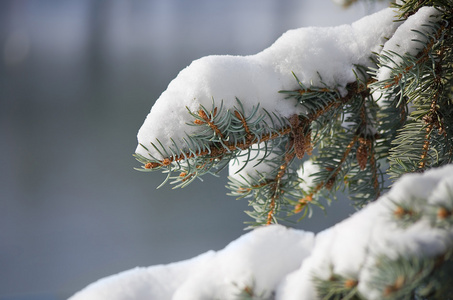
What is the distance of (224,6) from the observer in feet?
5.54

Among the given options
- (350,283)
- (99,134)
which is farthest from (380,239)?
(99,134)

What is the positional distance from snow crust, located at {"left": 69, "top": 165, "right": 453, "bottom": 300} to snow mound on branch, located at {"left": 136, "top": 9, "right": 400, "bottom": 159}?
70 millimetres

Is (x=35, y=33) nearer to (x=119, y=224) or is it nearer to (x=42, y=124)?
(x=42, y=124)

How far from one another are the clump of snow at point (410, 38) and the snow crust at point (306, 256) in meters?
0.11

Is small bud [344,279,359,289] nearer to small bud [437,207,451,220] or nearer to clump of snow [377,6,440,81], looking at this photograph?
small bud [437,207,451,220]

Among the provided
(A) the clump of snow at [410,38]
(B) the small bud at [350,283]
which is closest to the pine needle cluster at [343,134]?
(A) the clump of snow at [410,38]

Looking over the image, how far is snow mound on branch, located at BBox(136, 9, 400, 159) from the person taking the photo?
0.21m

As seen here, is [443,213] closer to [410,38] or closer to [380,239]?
[380,239]

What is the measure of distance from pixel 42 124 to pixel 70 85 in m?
0.20

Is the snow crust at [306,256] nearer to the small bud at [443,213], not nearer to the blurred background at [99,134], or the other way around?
the small bud at [443,213]

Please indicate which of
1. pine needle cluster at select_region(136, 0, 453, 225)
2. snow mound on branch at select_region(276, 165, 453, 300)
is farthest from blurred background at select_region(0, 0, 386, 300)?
snow mound on branch at select_region(276, 165, 453, 300)

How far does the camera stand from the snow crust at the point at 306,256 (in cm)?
12

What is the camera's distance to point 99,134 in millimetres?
1551

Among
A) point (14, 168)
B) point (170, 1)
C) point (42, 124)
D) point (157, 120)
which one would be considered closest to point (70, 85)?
point (42, 124)
